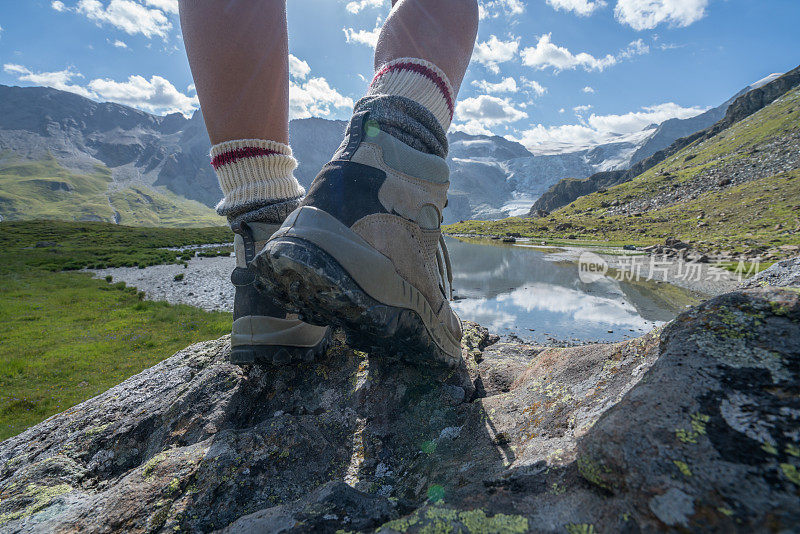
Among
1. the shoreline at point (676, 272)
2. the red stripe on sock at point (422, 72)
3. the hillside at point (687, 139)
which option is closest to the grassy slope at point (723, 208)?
the shoreline at point (676, 272)

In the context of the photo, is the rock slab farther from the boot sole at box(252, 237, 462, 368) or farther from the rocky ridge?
the boot sole at box(252, 237, 462, 368)

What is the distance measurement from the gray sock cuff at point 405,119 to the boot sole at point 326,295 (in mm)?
830

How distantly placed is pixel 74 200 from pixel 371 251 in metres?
227

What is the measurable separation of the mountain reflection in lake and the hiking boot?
22.0ft

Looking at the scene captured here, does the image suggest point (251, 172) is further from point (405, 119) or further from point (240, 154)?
point (405, 119)

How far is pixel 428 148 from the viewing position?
6.82 feet

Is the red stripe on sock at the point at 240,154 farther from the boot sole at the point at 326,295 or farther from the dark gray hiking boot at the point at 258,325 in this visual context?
the boot sole at the point at 326,295

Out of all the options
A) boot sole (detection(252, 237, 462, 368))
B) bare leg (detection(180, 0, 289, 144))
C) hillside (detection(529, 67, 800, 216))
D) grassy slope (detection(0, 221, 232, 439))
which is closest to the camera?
boot sole (detection(252, 237, 462, 368))

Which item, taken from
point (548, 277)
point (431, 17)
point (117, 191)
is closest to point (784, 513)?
point (431, 17)

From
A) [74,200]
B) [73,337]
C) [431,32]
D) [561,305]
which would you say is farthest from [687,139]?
[74,200]

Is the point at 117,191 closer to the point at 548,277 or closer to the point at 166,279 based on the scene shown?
the point at 166,279

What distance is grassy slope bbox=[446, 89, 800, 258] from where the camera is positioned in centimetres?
2842

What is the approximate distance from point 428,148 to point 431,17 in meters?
0.78

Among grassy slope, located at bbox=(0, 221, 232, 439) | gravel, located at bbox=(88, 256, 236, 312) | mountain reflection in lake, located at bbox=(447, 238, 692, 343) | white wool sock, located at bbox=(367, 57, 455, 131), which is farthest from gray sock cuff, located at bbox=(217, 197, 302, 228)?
gravel, located at bbox=(88, 256, 236, 312)
